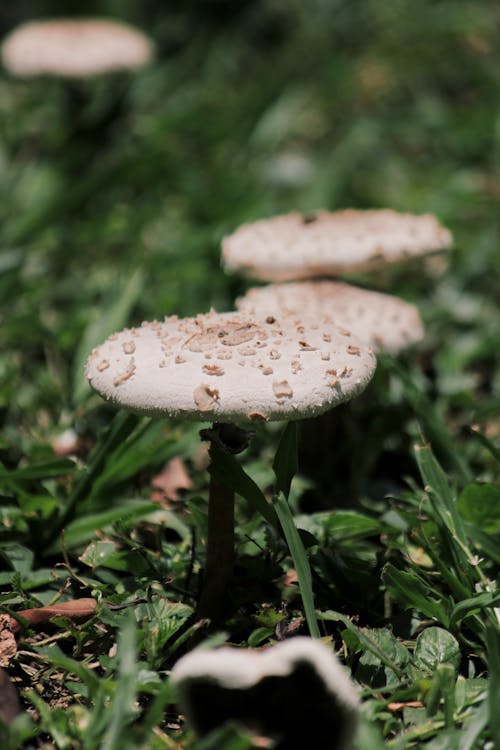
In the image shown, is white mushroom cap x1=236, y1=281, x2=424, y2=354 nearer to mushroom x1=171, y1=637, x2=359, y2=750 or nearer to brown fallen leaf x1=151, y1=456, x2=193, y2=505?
brown fallen leaf x1=151, y1=456, x2=193, y2=505

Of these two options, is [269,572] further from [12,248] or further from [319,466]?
[12,248]

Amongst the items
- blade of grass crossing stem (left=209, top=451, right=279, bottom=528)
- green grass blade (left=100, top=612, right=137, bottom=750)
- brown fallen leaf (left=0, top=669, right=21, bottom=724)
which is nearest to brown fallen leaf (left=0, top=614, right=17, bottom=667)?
brown fallen leaf (left=0, top=669, right=21, bottom=724)

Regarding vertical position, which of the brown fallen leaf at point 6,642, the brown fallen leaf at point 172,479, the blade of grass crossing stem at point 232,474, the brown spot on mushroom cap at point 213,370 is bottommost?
the brown fallen leaf at point 172,479

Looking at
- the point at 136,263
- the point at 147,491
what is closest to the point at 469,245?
the point at 136,263

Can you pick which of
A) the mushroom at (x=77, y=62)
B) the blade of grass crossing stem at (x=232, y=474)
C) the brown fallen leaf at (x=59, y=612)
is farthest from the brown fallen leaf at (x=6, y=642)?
the mushroom at (x=77, y=62)

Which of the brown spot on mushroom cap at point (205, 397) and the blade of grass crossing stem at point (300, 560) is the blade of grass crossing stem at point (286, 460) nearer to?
the blade of grass crossing stem at point (300, 560)

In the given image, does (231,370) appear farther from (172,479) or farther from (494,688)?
(172,479)
